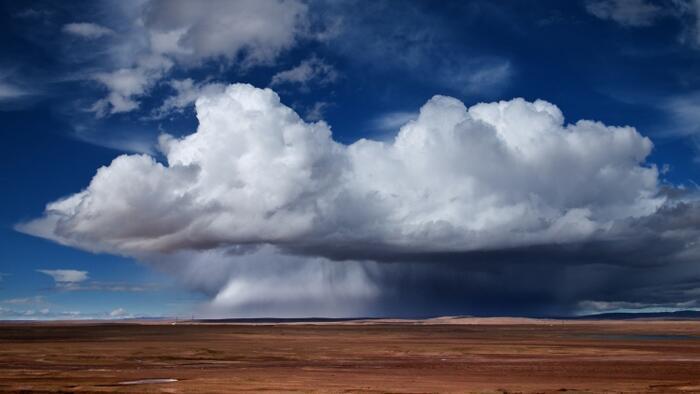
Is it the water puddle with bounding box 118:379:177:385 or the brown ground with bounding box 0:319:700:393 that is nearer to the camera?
the brown ground with bounding box 0:319:700:393

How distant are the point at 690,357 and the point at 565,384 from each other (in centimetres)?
3658

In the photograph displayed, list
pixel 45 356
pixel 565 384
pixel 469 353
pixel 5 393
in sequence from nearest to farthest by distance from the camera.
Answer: pixel 5 393, pixel 565 384, pixel 45 356, pixel 469 353

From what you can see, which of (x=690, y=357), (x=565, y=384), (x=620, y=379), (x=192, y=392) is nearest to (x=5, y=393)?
(x=192, y=392)

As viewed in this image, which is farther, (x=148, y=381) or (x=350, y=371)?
(x=350, y=371)

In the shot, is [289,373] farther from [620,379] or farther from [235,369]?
[620,379]

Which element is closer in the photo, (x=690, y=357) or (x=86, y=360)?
(x=86, y=360)

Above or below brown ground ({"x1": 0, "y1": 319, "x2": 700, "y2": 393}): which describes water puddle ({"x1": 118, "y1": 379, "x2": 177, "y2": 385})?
above

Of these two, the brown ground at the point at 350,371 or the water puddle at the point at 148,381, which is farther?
the water puddle at the point at 148,381

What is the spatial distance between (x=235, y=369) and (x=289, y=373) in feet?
21.8

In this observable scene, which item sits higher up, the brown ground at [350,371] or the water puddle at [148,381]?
the water puddle at [148,381]

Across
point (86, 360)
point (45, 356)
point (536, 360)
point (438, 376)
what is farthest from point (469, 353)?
point (45, 356)

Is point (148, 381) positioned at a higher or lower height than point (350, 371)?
higher

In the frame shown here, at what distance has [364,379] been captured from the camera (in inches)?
1929

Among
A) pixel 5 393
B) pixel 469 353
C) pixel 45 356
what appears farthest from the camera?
pixel 469 353
